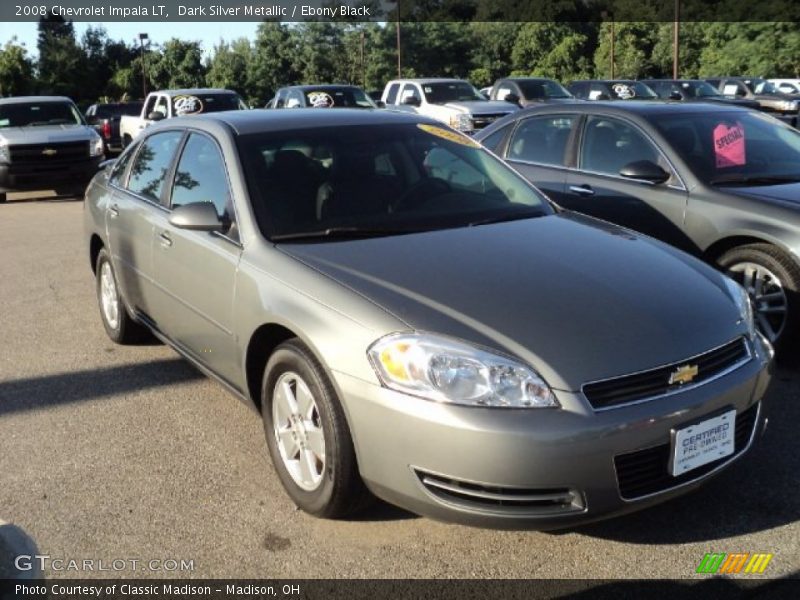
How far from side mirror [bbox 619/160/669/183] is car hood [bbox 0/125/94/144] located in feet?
39.5

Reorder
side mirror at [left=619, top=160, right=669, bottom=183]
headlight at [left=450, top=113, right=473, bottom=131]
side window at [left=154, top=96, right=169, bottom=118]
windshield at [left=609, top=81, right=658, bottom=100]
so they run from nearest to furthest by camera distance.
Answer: side mirror at [left=619, top=160, right=669, bottom=183] → side window at [left=154, top=96, right=169, bottom=118] → headlight at [left=450, top=113, right=473, bottom=131] → windshield at [left=609, top=81, right=658, bottom=100]

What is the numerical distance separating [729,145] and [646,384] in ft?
11.4

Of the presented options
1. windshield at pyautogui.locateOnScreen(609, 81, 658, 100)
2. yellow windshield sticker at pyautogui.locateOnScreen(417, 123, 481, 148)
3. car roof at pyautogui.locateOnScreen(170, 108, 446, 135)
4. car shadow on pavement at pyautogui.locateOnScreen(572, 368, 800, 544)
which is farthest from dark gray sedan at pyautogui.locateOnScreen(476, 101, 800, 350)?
windshield at pyautogui.locateOnScreen(609, 81, 658, 100)

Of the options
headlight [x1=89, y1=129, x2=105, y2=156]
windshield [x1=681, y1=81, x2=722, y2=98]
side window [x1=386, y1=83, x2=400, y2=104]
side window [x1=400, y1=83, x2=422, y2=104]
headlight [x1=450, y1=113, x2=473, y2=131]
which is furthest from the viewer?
windshield [x1=681, y1=81, x2=722, y2=98]

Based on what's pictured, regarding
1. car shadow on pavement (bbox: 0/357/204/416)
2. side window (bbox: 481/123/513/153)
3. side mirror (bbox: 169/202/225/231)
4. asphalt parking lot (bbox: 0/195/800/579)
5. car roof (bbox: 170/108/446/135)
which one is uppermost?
car roof (bbox: 170/108/446/135)

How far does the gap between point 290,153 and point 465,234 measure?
1.00 m

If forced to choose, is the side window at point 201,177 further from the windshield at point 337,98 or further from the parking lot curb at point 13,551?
the windshield at point 337,98

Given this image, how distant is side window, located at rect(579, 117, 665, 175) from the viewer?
19.3ft

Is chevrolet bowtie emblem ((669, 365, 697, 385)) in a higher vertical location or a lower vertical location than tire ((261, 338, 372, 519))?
higher

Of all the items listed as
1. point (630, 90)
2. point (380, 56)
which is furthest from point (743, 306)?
point (380, 56)

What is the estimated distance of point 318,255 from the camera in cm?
357

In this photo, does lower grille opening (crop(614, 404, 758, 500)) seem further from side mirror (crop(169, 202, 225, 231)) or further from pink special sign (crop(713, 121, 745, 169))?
pink special sign (crop(713, 121, 745, 169))

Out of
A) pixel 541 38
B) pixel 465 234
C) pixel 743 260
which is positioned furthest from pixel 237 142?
pixel 541 38

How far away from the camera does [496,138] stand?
7.19 m
